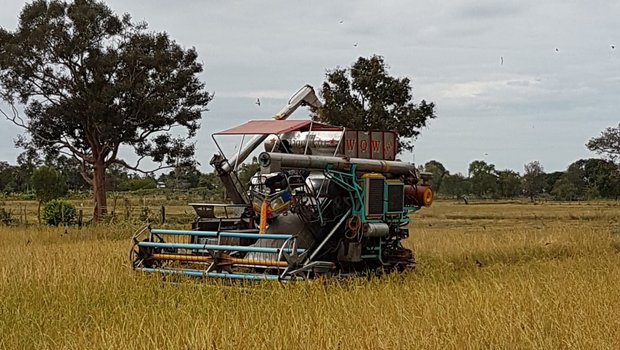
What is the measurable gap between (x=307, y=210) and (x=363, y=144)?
1506 millimetres

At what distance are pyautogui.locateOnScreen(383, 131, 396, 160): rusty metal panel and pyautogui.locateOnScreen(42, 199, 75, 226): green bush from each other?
17.6 m

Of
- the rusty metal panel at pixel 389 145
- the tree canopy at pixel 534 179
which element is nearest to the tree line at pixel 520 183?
the tree canopy at pixel 534 179

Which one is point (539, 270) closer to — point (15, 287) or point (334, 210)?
point (334, 210)

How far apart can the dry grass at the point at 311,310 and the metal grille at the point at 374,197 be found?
1024mm

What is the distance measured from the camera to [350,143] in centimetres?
1216

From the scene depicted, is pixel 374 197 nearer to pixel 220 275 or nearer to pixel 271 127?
pixel 271 127

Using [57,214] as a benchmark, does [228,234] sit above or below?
above

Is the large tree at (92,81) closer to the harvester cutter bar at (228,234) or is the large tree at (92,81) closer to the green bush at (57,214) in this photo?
the green bush at (57,214)

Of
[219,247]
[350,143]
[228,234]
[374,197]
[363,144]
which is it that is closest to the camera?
[219,247]

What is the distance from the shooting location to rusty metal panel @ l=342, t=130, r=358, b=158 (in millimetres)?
12047

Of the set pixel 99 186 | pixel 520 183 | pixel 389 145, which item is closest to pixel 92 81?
pixel 99 186

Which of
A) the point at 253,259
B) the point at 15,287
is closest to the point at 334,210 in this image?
the point at 253,259

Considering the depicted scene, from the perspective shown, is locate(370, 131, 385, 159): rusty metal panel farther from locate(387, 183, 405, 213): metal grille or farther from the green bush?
the green bush

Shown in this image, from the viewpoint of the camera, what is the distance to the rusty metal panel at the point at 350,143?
12047 mm
